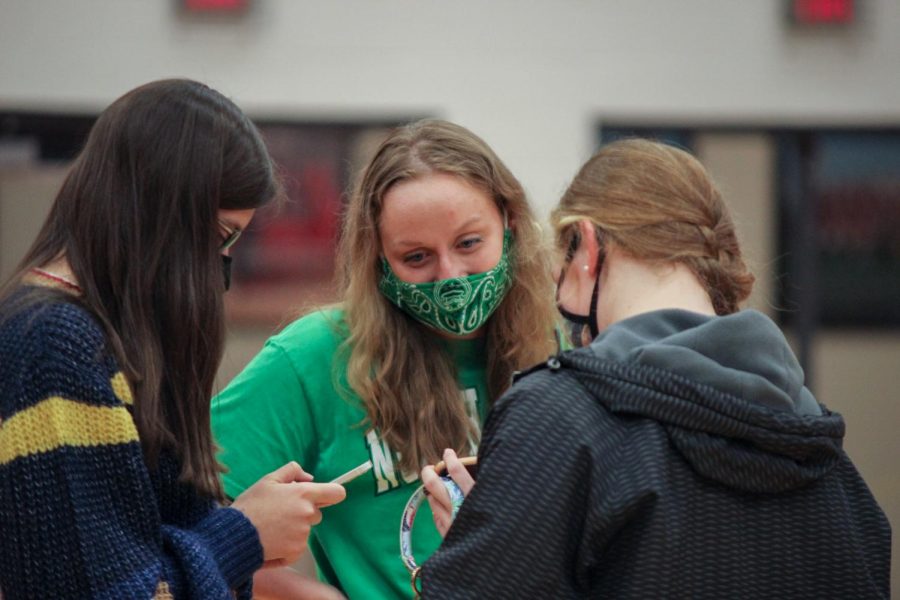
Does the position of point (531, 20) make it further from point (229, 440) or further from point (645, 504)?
point (645, 504)

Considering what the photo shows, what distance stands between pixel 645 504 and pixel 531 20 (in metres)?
4.20

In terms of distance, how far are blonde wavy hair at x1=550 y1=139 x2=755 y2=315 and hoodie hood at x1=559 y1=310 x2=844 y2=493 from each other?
0.14 metres

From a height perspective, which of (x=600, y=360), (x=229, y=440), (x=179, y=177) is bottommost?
(x=229, y=440)

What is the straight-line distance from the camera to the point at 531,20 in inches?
218

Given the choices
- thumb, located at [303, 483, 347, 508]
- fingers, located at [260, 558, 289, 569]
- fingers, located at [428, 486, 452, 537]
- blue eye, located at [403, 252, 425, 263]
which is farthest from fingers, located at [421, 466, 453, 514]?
blue eye, located at [403, 252, 425, 263]

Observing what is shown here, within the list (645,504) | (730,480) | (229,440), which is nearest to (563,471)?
(645,504)

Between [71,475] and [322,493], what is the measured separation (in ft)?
1.66

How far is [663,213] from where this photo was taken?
1.85 meters

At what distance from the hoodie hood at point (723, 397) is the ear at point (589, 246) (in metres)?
0.16

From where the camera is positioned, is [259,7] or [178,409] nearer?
[178,409]

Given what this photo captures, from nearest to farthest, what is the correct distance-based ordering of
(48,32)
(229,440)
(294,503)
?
(294,503), (229,440), (48,32)

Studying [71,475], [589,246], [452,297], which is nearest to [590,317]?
[589,246]

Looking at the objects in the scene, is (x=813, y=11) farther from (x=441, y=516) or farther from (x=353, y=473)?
(x=441, y=516)

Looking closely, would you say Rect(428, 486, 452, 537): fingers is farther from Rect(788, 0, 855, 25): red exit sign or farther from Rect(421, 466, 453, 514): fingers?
Rect(788, 0, 855, 25): red exit sign
